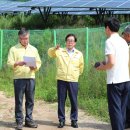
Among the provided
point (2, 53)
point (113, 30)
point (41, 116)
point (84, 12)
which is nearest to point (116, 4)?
point (84, 12)

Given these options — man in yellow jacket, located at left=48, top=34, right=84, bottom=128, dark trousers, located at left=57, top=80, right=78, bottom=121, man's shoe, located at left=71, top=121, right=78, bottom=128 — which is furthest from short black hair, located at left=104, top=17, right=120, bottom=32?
man's shoe, located at left=71, top=121, right=78, bottom=128

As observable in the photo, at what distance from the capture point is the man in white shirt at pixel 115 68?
568cm

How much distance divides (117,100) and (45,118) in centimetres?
244

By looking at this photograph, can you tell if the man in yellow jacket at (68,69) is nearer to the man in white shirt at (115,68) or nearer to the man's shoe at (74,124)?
the man's shoe at (74,124)

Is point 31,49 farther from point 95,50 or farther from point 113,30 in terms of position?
point 95,50

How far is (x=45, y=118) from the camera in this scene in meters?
7.94

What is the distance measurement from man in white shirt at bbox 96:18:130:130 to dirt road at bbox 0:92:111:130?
4.61 ft

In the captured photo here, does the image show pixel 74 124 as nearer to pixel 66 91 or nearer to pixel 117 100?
pixel 66 91

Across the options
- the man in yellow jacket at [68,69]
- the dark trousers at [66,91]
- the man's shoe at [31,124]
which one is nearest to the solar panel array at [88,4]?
the man in yellow jacket at [68,69]

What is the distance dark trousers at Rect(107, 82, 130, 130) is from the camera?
5.80m

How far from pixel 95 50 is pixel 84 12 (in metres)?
14.8

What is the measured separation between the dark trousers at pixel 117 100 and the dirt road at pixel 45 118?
131 centimetres

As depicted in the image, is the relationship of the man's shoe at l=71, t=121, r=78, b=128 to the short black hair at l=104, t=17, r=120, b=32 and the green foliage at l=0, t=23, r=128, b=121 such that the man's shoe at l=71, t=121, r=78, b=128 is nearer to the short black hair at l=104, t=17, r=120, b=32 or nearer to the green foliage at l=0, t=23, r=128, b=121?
the green foliage at l=0, t=23, r=128, b=121

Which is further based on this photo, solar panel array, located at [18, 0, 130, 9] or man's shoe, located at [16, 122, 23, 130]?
solar panel array, located at [18, 0, 130, 9]
